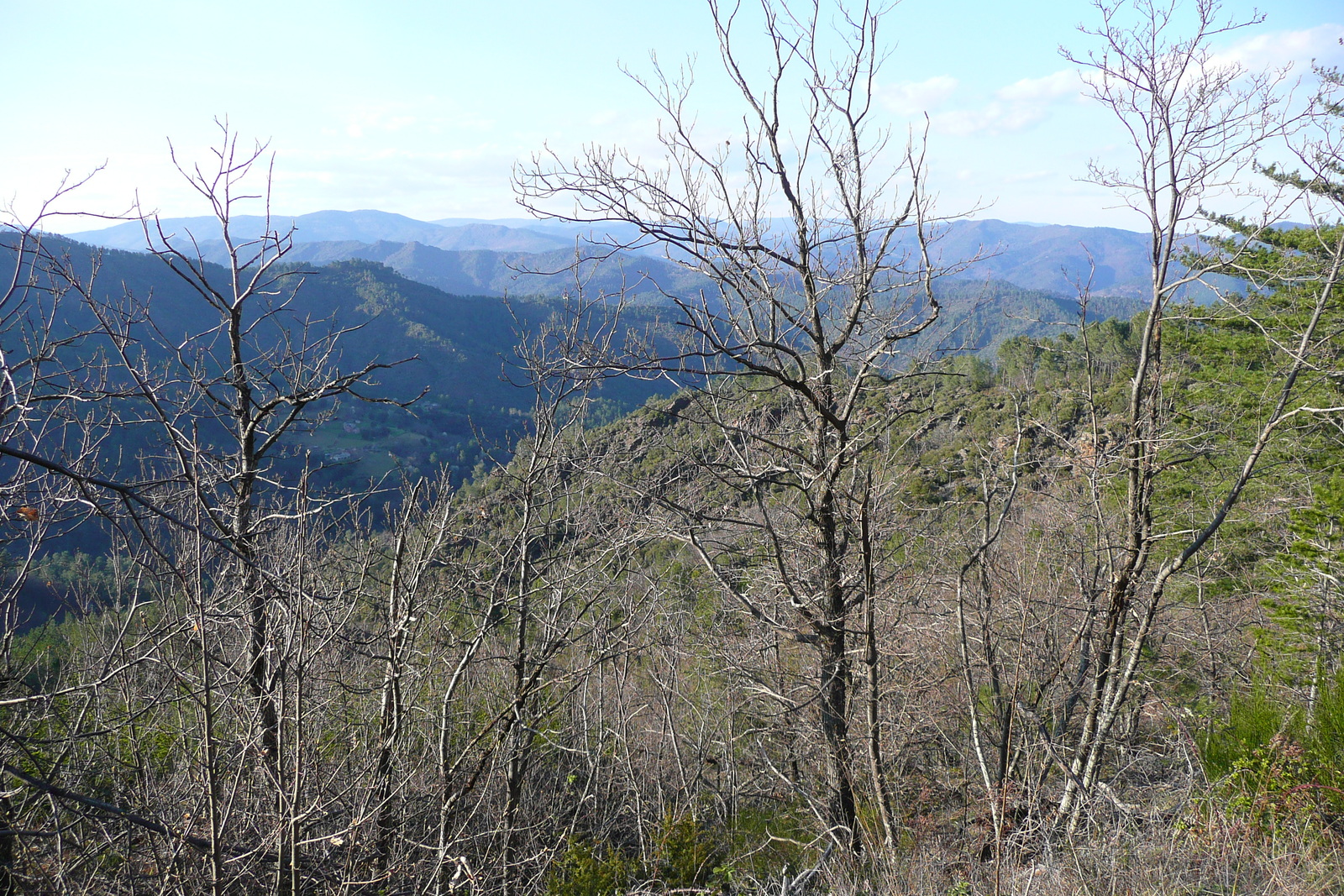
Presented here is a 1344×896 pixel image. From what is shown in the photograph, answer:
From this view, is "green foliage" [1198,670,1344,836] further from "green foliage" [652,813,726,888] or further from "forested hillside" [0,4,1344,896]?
"green foliage" [652,813,726,888]

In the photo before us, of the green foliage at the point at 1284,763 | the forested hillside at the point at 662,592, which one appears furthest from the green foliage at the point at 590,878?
the green foliage at the point at 1284,763

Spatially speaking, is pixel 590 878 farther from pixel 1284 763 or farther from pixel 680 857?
pixel 1284 763

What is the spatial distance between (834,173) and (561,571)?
174 inches

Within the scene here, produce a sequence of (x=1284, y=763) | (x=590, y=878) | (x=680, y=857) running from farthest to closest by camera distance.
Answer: (x=680, y=857), (x=590, y=878), (x=1284, y=763)

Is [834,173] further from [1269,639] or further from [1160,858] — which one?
[1269,639]

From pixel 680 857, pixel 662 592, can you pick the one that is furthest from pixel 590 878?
pixel 662 592

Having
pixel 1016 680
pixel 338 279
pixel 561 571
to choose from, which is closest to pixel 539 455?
pixel 561 571

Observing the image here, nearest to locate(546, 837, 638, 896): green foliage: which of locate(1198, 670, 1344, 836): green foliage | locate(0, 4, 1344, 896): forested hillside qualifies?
locate(0, 4, 1344, 896): forested hillside

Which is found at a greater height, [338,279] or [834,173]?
[338,279]

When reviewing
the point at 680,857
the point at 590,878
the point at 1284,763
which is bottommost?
the point at 680,857

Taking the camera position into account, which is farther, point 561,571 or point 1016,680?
point 561,571

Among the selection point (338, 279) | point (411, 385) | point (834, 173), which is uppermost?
point (338, 279)

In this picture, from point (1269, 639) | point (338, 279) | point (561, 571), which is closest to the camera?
point (561, 571)

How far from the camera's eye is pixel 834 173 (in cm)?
453
